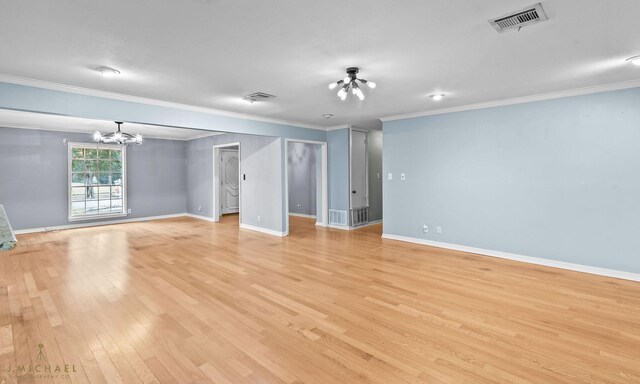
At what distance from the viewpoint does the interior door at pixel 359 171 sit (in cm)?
734

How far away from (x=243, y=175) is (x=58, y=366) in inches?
230

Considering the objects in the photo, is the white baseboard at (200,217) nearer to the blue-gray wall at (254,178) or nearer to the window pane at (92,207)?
the blue-gray wall at (254,178)

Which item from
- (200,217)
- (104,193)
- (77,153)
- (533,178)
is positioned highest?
(77,153)

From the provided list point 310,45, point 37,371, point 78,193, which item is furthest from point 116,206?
point 310,45

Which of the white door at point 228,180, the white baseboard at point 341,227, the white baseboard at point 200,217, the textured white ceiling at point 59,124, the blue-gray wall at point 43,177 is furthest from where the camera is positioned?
the white door at point 228,180

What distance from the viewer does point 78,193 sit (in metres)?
7.82

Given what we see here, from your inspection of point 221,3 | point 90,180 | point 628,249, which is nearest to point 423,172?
point 628,249

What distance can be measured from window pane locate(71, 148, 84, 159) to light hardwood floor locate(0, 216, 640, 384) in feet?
12.0

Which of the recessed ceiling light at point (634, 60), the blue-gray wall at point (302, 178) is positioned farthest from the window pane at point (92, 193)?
the recessed ceiling light at point (634, 60)

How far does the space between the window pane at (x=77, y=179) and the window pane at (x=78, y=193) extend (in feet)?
0.44

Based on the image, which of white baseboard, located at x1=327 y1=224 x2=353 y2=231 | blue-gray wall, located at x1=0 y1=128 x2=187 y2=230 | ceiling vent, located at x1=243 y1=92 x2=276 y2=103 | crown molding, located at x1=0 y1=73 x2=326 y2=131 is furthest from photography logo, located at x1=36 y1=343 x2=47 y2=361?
blue-gray wall, located at x1=0 y1=128 x2=187 y2=230

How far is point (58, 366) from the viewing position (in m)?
2.12

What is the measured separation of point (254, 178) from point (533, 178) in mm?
5518

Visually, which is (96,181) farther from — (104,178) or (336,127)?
(336,127)
